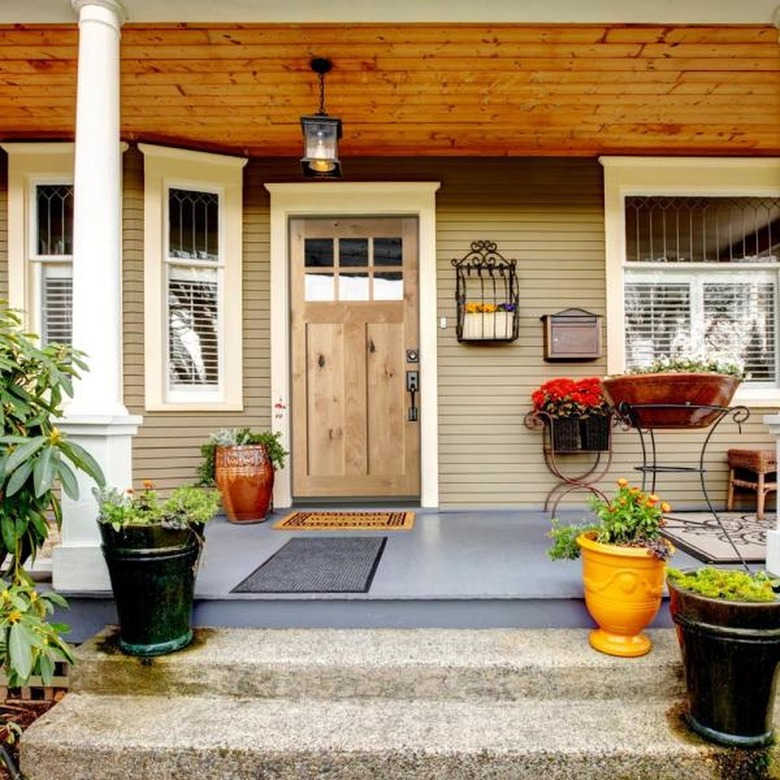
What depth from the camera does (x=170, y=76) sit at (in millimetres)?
3338

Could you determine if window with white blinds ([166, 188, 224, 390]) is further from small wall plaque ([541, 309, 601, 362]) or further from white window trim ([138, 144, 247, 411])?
small wall plaque ([541, 309, 601, 362])

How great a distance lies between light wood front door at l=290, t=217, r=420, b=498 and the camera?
13.9 ft

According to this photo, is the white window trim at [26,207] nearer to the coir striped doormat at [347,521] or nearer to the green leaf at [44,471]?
the coir striped doormat at [347,521]

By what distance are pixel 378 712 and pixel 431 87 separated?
336 centimetres

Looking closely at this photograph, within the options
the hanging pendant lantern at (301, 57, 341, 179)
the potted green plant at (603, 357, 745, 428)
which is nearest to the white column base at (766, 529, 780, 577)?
the potted green plant at (603, 357, 745, 428)

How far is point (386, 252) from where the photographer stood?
14.1 ft

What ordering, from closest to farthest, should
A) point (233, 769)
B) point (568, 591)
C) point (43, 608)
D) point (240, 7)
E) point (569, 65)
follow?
point (233, 769) → point (43, 608) → point (568, 591) → point (240, 7) → point (569, 65)

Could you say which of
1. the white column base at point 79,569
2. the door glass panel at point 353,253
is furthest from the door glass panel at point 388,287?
the white column base at point 79,569

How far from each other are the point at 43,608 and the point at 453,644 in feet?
4.92

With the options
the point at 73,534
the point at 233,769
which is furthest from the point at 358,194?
the point at 233,769

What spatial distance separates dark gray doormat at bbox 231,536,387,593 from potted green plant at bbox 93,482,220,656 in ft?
1.06

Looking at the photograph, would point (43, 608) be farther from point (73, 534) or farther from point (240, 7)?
point (240, 7)

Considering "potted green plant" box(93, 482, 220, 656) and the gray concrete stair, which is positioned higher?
"potted green plant" box(93, 482, 220, 656)

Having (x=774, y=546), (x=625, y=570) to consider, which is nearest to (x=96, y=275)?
(x=625, y=570)
